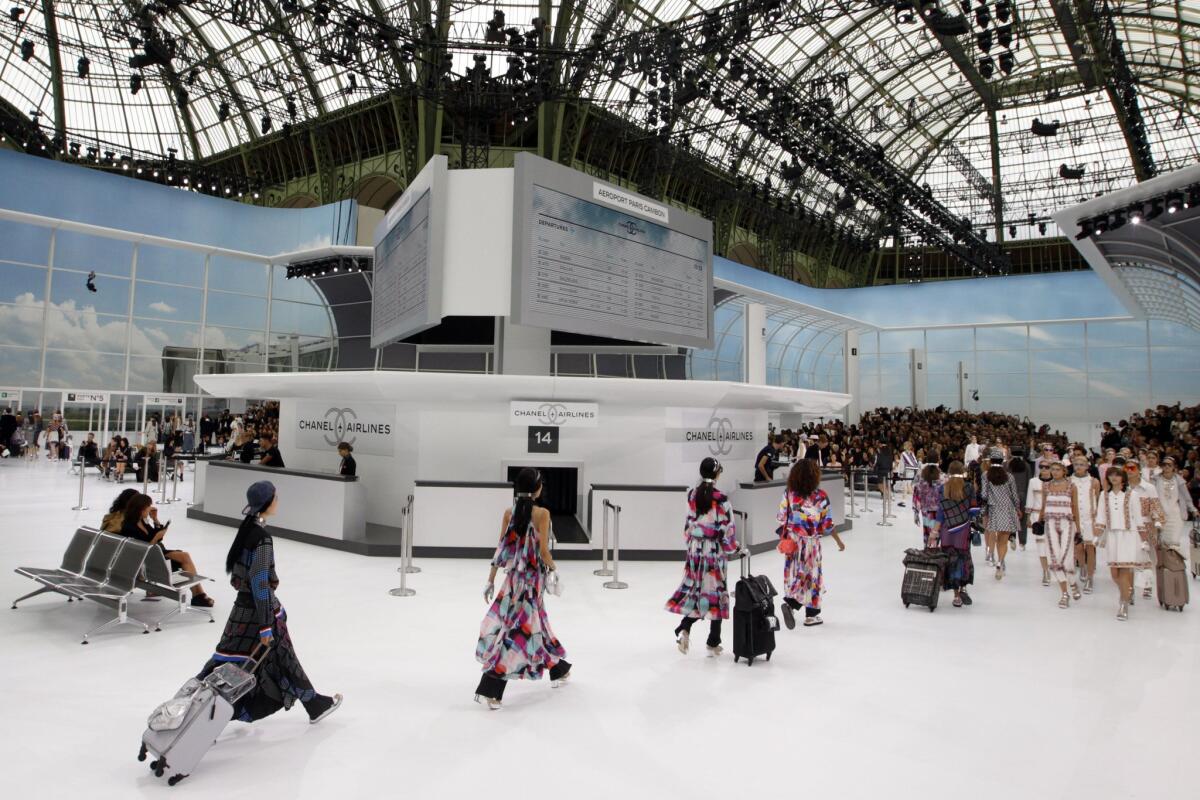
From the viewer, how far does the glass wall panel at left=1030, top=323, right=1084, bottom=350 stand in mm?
38781

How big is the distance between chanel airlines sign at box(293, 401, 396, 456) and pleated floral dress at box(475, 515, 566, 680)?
23.2ft

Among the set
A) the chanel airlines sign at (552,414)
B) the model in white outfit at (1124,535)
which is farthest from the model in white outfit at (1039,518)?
the chanel airlines sign at (552,414)

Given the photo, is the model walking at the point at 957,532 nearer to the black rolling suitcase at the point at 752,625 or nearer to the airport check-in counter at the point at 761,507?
the airport check-in counter at the point at 761,507

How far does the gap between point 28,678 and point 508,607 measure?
3599 mm

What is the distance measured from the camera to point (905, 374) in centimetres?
4175

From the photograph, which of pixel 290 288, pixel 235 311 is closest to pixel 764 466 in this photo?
pixel 290 288

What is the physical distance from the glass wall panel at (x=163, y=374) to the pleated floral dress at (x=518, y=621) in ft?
92.7

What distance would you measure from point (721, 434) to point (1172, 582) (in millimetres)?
6362

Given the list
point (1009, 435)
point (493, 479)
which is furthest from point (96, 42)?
point (1009, 435)

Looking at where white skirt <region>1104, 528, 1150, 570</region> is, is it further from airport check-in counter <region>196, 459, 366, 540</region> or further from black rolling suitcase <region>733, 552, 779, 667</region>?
airport check-in counter <region>196, 459, 366, 540</region>

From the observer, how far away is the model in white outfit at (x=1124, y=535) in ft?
25.9

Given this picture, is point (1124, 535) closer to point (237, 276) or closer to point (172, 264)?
point (237, 276)

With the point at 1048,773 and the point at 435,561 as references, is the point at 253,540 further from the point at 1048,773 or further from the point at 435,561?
the point at 435,561

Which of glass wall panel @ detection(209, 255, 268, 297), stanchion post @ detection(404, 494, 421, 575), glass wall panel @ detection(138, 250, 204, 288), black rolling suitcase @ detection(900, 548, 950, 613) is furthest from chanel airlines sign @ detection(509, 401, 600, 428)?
glass wall panel @ detection(138, 250, 204, 288)
